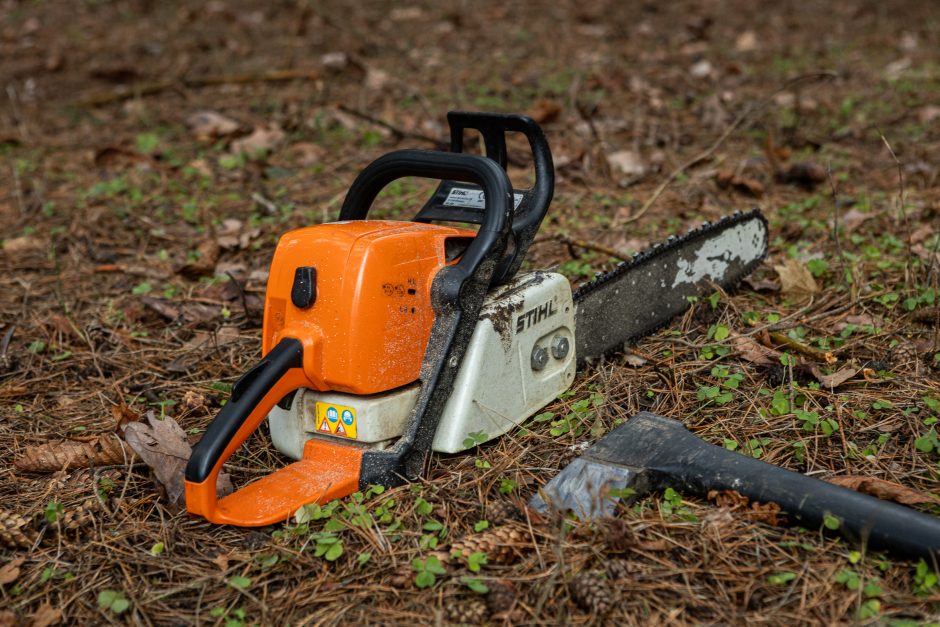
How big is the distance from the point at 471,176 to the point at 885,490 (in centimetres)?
141

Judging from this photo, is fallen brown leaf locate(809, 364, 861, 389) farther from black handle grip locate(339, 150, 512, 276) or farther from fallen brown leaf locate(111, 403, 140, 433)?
fallen brown leaf locate(111, 403, 140, 433)

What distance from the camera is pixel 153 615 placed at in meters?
2.01

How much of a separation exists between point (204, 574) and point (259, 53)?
691 cm

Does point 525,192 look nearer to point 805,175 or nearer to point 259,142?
point 805,175

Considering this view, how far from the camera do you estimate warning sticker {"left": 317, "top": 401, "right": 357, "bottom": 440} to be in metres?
2.39

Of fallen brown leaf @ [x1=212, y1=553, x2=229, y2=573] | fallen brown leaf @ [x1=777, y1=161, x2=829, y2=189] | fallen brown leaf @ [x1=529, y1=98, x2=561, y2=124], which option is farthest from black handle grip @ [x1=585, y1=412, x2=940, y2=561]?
fallen brown leaf @ [x1=529, y1=98, x2=561, y2=124]

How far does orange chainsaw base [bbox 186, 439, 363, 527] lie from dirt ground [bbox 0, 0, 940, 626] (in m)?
0.06

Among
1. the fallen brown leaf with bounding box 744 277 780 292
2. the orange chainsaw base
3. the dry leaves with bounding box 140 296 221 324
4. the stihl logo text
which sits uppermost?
the stihl logo text

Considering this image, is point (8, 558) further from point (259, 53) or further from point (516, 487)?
point (259, 53)

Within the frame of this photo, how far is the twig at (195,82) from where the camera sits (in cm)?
705

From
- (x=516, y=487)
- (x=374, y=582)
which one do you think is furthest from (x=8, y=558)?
(x=516, y=487)

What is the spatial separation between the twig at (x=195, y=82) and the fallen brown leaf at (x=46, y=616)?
5719 mm

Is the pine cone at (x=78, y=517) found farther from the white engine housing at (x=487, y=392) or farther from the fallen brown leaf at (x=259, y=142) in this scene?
the fallen brown leaf at (x=259, y=142)

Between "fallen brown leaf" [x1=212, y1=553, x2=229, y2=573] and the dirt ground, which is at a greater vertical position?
the dirt ground
